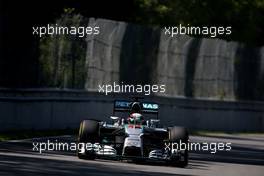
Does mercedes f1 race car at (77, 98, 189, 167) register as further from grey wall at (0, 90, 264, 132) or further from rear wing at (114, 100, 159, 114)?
grey wall at (0, 90, 264, 132)

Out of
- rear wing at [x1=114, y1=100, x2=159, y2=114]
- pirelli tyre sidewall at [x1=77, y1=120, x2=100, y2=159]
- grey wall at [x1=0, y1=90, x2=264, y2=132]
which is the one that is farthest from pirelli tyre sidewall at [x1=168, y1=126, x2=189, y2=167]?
grey wall at [x1=0, y1=90, x2=264, y2=132]

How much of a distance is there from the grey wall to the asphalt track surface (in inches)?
83.8

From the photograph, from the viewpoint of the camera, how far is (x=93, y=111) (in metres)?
36.1

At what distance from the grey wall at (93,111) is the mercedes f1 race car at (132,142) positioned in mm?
7850

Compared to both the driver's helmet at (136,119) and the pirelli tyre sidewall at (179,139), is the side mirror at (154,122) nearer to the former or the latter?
the driver's helmet at (136,119)

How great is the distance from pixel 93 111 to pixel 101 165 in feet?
46.7

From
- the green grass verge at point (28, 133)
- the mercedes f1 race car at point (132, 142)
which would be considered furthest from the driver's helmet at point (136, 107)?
the green grass verge at point (28, 133)

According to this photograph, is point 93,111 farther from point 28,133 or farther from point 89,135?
Answer: point 89,135

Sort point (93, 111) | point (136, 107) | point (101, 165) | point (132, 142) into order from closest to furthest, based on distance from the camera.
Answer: point (101, 165) → point (132, 142) → point (136, 107) → point (93, 111)

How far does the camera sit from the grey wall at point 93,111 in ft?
104

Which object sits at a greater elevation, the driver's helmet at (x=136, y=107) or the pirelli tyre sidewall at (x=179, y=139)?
the driver's helmet at (x=136, y=107)

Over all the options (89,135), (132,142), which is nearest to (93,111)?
(89,135)

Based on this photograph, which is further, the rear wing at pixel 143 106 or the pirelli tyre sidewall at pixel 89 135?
the rear wing at pixel 143 106

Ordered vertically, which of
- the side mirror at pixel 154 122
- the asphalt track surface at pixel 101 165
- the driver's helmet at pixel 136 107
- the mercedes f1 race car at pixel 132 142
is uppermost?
the driver's helmet at pixel 136 107
